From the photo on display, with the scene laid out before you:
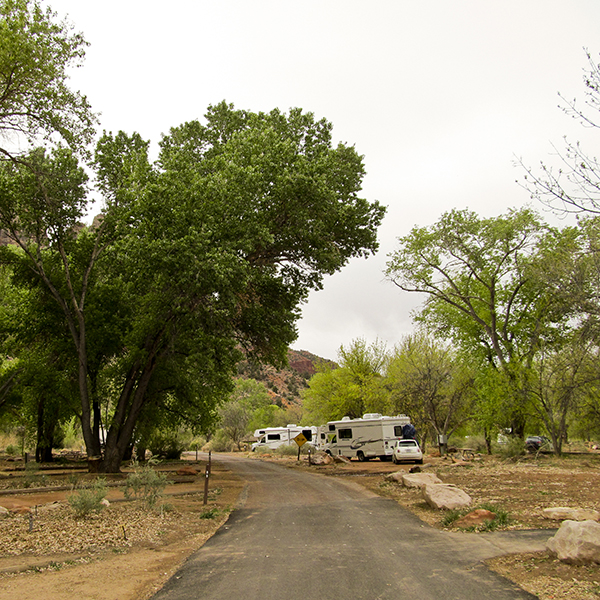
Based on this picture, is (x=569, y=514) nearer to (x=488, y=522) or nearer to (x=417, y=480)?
(x=488, y=522)

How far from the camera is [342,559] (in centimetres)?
717

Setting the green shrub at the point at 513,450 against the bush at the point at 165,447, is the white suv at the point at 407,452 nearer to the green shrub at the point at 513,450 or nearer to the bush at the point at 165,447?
the green shrub at the point at 513,450

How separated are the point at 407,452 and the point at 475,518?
18446mm

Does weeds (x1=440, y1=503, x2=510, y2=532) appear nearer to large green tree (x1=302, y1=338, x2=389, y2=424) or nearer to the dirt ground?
the dirt ground

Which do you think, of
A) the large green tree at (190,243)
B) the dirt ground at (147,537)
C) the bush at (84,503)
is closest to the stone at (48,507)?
the dirt ground at (147,537)

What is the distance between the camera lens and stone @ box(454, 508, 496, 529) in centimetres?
947

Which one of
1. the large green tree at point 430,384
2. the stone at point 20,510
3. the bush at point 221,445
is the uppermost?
the large green tree at point 430,384

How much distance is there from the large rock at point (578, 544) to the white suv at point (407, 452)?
69.7ft

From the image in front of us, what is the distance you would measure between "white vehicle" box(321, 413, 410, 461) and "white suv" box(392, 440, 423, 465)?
89.6 inches

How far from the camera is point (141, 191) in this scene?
52.8 ft

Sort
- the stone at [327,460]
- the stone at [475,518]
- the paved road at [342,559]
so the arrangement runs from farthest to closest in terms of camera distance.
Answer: the stone at [327,460], the stone at [475,518], the paved road at [342,559]

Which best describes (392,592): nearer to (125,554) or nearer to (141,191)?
(125,554)

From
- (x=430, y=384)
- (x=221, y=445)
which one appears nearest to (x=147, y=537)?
(x=430, y=384)

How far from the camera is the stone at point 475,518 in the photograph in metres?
9.47
